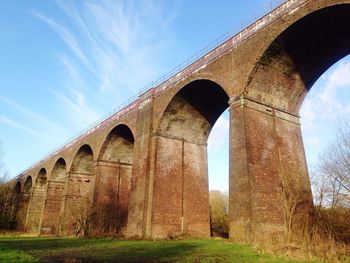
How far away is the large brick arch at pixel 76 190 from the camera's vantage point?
85.4 ft

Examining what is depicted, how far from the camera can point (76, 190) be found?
27031 mm

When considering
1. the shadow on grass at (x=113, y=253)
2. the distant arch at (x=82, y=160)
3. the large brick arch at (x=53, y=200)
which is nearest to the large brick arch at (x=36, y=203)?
the large brick arch at (x=53, y=200)

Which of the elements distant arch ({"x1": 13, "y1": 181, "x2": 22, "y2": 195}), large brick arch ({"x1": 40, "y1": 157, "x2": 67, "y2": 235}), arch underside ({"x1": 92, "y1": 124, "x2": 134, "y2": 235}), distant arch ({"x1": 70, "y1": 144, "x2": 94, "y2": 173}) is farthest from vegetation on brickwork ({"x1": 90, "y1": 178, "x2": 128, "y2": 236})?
distant arch ({"x1": 13, "y1": 181, "x2": 22, "y2": 195})

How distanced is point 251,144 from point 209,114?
20.0 ft

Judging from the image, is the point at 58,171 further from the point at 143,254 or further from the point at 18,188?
the point at 143,254

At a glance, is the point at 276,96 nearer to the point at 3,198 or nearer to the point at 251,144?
the point at 251,144

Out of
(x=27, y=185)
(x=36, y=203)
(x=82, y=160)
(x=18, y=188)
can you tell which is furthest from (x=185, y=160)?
(x=18, y=188)

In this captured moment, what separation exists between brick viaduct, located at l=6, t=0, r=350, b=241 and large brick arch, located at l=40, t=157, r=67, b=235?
5696 mm

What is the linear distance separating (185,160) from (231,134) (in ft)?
18.5

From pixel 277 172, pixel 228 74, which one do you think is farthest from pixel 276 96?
pixel 277 172

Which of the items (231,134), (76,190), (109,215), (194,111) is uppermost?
(194,111)

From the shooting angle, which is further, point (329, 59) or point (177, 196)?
point (177, 196)

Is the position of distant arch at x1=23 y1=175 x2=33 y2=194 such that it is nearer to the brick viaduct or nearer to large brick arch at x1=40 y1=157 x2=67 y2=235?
large brick arch at x1=40 y1=157 x2=67 y2=235

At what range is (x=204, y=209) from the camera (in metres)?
18.1
